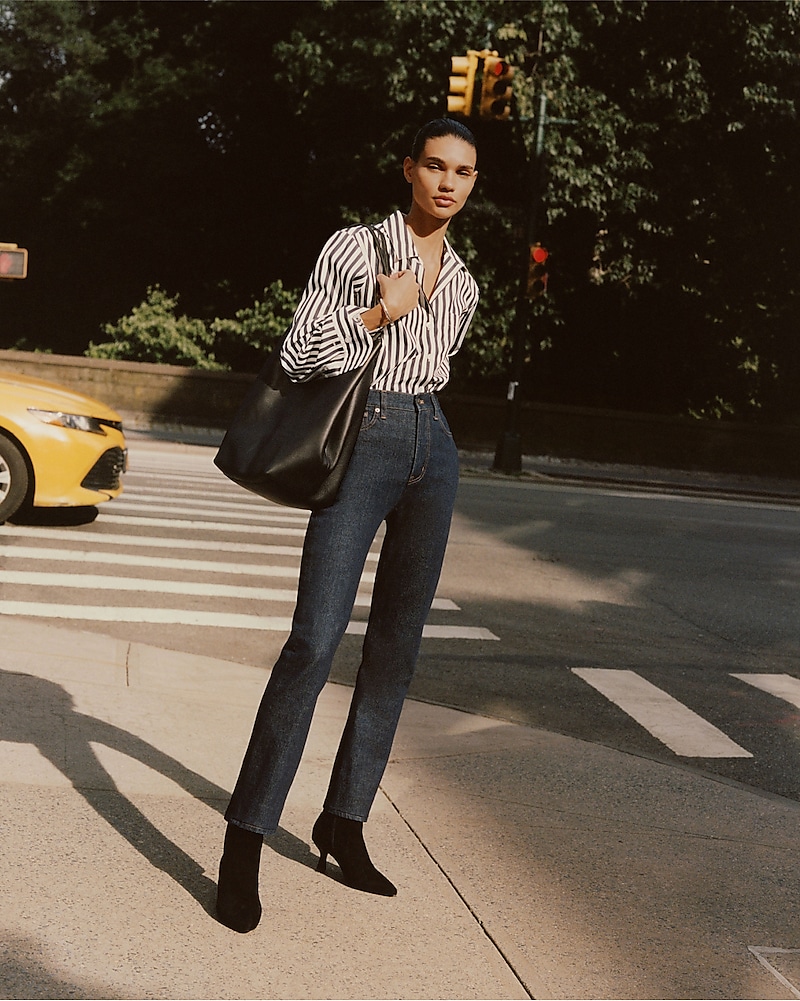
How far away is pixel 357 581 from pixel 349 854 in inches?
30.8

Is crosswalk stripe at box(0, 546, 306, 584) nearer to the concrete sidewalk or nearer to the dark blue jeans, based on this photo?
the concrete sidewalk

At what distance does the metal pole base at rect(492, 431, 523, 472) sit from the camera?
23031mm

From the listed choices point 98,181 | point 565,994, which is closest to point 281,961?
point 565,994

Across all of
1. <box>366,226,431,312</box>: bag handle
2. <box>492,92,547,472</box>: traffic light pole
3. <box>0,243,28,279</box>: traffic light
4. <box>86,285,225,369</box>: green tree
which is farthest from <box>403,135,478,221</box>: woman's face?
<box>86,285,225,369</box>: green tree

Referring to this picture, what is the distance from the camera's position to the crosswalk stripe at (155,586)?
8.50 metres

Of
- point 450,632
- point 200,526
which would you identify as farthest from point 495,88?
point 450,632

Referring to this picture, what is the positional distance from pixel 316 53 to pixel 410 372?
87.9ft

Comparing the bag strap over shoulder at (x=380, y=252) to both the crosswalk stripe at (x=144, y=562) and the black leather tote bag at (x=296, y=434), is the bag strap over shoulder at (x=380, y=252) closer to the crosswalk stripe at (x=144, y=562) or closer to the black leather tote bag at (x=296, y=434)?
the black leather tote bag at (x=296, y=434)

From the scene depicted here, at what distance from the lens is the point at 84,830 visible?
3732 millimetres

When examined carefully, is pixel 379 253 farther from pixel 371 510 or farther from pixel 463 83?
pixel 463 83

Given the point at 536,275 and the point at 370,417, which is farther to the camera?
the point at 536,275

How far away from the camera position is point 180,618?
309 inches

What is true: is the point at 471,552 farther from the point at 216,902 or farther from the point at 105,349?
the point at 105,349

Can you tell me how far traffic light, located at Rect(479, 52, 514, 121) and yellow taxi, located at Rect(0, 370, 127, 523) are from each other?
25.3 feet
